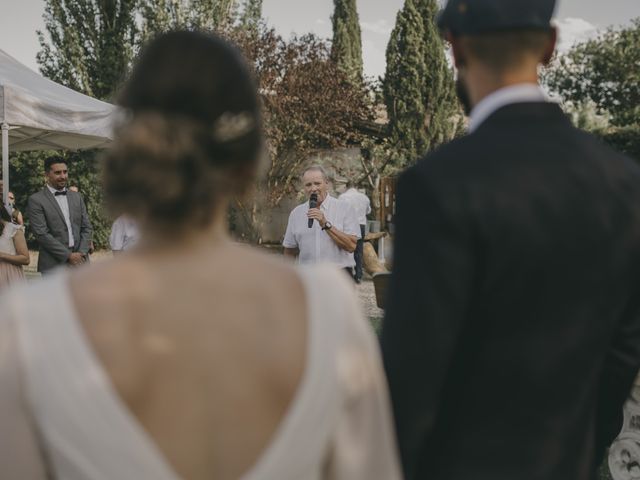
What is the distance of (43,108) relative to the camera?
8.13 meters

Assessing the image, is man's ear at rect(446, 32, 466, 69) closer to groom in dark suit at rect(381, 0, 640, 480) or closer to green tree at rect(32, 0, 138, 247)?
groom in dark suit at rect(381, 0, 640, 480)

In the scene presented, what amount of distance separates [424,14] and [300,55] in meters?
5.91

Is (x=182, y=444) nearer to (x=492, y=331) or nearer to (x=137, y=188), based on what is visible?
(x=137, y=188)

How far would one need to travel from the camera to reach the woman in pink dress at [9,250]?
673cm

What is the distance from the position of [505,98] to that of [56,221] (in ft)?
23.7

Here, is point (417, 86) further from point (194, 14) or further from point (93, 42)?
point (93, 42)

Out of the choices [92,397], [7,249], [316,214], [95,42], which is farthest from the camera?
[95,42]

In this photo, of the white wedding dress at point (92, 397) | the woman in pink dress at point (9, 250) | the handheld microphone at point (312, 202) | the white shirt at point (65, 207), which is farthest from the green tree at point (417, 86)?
the white wedding dress at point (92, 397)

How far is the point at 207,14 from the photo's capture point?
25891 millimetres

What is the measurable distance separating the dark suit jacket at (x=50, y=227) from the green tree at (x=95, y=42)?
1600 cm

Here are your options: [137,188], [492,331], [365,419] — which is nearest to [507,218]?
[492,331]

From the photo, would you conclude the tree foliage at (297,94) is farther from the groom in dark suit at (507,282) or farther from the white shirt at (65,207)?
the groom in dark suit at (507,282)

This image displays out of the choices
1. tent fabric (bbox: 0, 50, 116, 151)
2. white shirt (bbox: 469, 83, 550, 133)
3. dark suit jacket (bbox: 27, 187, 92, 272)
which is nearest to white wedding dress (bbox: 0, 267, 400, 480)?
white shirt (bbox: 469, 83, 550, 133)

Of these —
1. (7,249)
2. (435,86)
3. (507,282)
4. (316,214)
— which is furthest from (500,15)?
(435,86)
